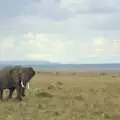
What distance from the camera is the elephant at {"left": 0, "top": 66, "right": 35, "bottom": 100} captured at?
25047mm

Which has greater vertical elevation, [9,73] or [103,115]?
[9,73]

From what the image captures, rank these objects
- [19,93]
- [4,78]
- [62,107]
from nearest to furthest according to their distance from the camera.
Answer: [62,107]
[19,93]
[4,78]

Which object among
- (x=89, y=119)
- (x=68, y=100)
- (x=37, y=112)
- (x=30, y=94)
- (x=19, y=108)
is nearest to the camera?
(x=89, y=119)

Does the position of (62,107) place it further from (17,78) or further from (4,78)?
(4,78)

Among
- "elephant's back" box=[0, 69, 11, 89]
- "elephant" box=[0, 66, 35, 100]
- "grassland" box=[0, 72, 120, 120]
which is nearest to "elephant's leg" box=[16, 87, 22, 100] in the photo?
"elephant" box=[0, 66, 35, 100]

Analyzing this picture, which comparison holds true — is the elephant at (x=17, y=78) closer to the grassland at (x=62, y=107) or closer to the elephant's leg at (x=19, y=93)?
→ the elephant's leg at (x=19, y=93)

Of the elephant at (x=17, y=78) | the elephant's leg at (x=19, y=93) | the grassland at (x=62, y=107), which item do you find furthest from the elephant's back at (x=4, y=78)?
the grassland at (x=62, y=107)

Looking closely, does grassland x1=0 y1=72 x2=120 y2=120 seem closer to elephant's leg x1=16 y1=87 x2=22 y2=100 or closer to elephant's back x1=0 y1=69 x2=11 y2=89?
elephant's leg x1=16 y1=87 x2=22 y2=100

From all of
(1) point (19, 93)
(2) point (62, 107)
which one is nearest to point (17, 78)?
(1) point (19, 93)

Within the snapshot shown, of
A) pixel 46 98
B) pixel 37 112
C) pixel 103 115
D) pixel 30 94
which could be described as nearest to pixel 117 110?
pixel 103 115

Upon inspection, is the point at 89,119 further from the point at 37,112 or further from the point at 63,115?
the point at 37,112

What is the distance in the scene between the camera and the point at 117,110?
20.5 metres

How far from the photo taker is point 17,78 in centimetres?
2514

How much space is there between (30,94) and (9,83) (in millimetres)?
2193
